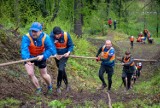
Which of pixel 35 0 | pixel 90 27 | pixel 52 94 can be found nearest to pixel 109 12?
pixel 90 27

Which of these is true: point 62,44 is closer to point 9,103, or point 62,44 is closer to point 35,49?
point 35,49

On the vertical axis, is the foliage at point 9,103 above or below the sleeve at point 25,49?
below

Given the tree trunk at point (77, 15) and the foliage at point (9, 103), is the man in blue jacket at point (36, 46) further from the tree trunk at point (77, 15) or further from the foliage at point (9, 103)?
the tree trunk at point (77, 15)

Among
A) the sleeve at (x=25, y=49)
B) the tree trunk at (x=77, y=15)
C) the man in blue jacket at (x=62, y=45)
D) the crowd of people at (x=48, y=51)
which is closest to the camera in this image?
the sleeve at (x=25, y=49)

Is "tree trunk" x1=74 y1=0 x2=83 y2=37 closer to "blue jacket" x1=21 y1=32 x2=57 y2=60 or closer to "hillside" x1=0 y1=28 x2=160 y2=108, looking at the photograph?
"hillside" x1=0 y1=28 x2=160 y2=108

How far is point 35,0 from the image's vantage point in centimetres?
2575

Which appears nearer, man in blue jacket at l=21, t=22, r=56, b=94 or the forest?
man in blue jacket at l=21, t=22, r=56, b=94

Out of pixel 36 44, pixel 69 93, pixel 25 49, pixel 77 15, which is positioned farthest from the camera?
pixel 77 15

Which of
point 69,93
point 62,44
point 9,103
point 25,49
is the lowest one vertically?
point 69,93

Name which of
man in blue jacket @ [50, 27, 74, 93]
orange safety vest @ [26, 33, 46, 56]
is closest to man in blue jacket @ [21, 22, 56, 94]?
orange safety vest @ [26, 33, 46, 56]

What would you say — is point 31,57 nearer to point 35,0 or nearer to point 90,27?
point 35,0

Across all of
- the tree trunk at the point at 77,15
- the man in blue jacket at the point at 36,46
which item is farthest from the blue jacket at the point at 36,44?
the tree trunk at the point at 77,15

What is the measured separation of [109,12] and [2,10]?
101ft

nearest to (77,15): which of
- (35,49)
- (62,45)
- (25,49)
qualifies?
(62,45)
